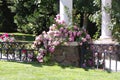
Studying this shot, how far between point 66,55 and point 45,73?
5.01 feet

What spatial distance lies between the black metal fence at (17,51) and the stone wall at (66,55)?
28.8 inches

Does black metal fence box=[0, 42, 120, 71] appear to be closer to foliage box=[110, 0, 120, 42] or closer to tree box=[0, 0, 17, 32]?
foliage box=[110, 0, 120, 42]

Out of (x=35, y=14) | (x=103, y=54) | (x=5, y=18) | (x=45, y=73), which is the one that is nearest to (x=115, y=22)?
(x=103, y=54)

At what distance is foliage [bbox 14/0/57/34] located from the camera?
2067 cm

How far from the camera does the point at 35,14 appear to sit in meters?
22.1

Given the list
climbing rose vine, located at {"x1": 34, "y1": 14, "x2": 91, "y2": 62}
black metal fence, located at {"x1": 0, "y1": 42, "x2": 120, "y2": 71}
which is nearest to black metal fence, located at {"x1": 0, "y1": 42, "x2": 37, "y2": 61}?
black metal fence, located at {"x1": 0, "y1": 42, "x2": 120, "y2": 71}

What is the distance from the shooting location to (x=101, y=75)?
8.91 m

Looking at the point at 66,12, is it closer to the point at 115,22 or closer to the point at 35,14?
the point at 115,22

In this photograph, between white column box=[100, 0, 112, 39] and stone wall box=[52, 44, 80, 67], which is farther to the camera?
white column box=[100, 0, 112, 39]

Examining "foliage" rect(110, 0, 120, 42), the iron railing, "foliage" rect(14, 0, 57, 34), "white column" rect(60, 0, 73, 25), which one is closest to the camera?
the iron railing

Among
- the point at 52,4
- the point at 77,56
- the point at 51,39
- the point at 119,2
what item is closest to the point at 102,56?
the point at 77,56

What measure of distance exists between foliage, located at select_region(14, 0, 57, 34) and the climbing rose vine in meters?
8.76

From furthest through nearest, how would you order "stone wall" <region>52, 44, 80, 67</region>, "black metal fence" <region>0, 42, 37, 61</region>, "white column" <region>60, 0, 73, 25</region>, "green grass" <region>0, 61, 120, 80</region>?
"white column" <region>60, 0, 73, 25</region> → "black metal fence" <region>0, 42, 37, 61</region> → "stone wall" <region>52, 44, 80, 67</region> → "green grass" <region>0, 61, 120, 80</region>

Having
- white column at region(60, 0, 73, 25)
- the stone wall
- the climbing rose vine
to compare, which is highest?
white column at region(60, 0, 73, 25)
